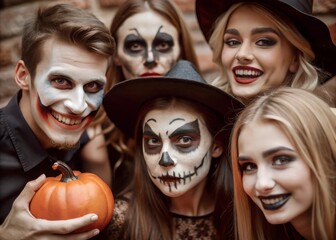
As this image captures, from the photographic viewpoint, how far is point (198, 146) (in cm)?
226

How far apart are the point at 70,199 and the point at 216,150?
701 millimetres

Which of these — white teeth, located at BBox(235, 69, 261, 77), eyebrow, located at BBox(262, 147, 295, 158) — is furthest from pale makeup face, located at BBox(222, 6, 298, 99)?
eyebrow, located at BBox(262, 147, 295, 158)

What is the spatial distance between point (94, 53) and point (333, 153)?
109cm

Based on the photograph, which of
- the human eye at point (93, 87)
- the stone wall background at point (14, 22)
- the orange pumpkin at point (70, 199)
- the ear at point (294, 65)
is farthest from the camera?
the stone wall background at point (14, 22)

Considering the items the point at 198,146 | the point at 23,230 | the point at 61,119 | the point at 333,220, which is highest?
the point at 333,220

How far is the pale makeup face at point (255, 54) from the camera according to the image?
7.72ft

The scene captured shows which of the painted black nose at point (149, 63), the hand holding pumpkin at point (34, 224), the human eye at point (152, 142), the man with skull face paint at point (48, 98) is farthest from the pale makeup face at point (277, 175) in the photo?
the painted black nose at point (149, 63)

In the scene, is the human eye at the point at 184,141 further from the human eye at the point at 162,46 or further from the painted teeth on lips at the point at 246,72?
the human eye at the point at 162,46

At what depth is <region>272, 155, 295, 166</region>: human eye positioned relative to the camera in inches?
72.7

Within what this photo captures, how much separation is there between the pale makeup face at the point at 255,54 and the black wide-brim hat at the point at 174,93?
179mm

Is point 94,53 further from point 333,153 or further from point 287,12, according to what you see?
point 333,153

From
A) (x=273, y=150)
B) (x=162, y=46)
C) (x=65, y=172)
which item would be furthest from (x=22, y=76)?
(x=273, y=150)

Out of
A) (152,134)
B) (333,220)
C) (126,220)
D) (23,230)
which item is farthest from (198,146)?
(23,230)

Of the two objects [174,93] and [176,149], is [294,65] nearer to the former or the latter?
[174,93]
